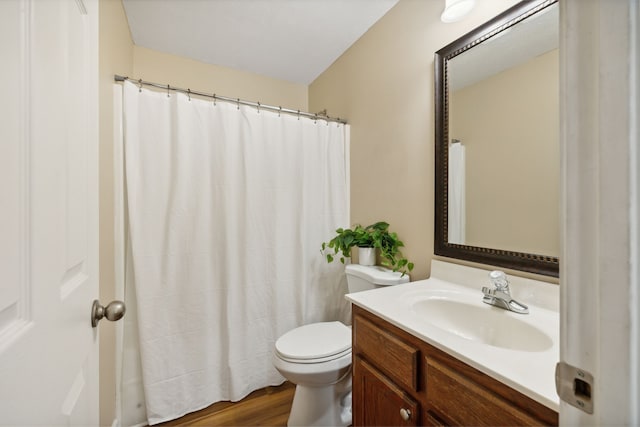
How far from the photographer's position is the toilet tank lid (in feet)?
4.87

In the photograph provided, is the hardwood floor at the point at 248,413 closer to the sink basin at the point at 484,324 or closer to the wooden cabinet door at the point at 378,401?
the wooden cabinet door at the point at 378,401

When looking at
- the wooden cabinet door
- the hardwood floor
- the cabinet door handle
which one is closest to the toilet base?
the hardwood floor

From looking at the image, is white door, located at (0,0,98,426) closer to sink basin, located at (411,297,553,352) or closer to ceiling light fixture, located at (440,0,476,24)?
sink basin, located at (411,297,553,352)

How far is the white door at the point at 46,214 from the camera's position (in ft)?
1.21

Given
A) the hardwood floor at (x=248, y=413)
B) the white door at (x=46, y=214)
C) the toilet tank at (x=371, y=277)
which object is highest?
the white door at (x=46, y=214)

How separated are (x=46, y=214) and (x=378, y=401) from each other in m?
1.10

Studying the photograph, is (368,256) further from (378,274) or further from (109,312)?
(109,312)

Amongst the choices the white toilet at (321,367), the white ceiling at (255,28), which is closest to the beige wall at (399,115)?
the white ceiling at (255,28)

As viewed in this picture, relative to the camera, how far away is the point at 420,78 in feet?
4.90

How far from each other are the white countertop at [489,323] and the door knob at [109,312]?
29.7 inches

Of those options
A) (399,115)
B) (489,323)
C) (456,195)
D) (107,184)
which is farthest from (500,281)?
(107,184)

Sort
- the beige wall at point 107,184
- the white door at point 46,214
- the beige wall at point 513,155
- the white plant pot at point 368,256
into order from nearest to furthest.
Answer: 1. the white door at point 46,214
2. the beige wall at point 513,155
3. the beige wall at point 107,184
4. the white plant pot at point 368,256

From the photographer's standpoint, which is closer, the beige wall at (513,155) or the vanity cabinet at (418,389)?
the vanity cabinet at (418,389)

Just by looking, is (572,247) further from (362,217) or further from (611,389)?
(362,217)
